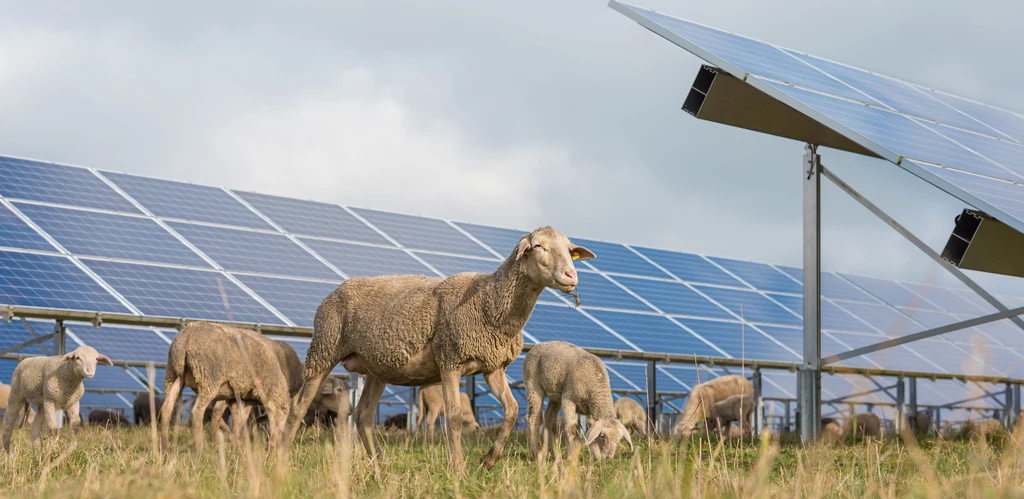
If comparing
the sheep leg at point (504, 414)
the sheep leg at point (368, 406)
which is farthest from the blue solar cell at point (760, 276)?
the sheep leg at point (504, 414)

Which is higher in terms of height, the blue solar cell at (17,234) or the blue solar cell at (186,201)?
the blue solar cell at (186,201)

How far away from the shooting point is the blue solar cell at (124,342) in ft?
67.6

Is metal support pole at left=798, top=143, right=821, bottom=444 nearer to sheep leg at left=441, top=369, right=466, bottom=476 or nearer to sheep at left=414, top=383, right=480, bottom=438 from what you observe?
sheep leg at left=441, top=369, right=466, bottom=476

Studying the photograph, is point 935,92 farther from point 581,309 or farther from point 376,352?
point 376,352

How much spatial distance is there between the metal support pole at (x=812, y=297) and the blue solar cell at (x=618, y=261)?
1024 cm

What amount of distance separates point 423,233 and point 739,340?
22.6 ft

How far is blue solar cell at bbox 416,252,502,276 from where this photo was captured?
19875mm

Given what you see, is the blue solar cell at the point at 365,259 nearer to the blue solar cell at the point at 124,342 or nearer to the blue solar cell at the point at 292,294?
the blue solar cell at the point at 292,294

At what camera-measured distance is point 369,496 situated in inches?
188

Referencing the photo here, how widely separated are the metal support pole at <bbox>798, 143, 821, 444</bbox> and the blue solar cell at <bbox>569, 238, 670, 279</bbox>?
10237 mm

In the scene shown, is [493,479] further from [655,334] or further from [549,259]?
[655,334]

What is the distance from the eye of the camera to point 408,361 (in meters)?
8.38

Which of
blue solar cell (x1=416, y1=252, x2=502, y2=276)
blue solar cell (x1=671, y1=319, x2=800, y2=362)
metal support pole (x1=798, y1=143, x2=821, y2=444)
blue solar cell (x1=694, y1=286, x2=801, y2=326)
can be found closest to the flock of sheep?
metal support pole (x1=798, y1=143, x2=821, y2=444)

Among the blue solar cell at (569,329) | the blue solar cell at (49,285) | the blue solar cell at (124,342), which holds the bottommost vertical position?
the blue solar cell at (124,342)
